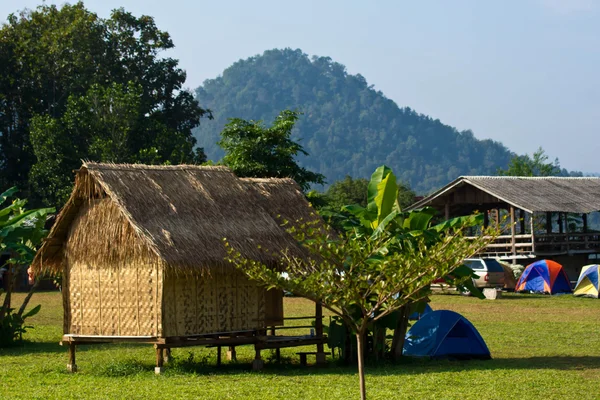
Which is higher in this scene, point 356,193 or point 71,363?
point 356,193

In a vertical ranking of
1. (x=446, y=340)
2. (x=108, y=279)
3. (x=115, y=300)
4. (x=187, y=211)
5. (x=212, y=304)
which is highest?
(x=187, y=211)

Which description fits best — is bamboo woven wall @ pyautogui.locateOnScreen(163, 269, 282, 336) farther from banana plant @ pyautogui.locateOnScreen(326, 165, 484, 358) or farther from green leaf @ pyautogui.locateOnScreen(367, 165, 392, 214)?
green leaf @ pyautogui.locateOnScreen(367, 165, 392, 214)

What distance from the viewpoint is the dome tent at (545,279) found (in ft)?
115

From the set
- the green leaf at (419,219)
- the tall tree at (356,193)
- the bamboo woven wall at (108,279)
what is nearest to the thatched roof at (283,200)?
the green leaf at (419,219)

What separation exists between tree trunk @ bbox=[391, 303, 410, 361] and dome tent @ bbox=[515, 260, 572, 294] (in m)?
19.0

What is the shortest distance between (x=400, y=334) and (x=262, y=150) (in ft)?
54.3

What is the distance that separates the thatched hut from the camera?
1585 cm

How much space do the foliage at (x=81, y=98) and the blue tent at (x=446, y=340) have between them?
84.2 feet

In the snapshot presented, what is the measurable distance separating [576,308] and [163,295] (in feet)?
57.6

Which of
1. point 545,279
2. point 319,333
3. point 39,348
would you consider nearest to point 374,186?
point 319,333

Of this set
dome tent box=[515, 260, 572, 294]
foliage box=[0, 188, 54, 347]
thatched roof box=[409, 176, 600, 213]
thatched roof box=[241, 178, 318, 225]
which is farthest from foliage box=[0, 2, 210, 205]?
thatched roof box=[241, 178, 318, 225]

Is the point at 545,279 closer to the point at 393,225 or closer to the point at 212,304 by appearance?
the point at 393,225

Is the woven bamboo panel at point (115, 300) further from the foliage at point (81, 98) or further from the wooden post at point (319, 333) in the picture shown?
the foliage at point (81, 98)

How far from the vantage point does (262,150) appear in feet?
108
